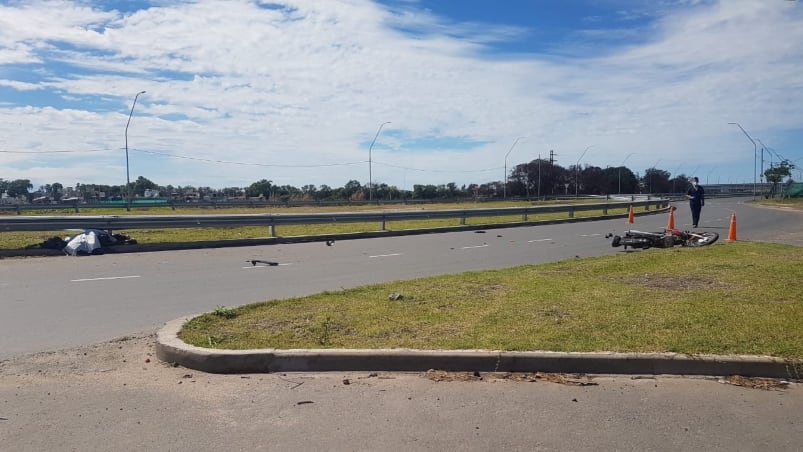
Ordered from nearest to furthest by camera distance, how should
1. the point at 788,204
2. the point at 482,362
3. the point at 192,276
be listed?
the point at 482,362
the point at 192,276
the point at 788,204

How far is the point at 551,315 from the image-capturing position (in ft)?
23.6

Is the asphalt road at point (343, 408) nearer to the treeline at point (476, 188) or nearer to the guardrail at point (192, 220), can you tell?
the guardrail at point (192, 220)

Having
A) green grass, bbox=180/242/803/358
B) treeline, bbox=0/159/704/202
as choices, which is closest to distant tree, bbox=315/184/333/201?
treeline, bbox=0/159/704/202

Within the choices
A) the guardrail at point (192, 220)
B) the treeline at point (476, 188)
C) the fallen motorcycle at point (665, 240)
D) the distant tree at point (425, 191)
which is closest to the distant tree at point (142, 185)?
the treeline at point (476, 188)

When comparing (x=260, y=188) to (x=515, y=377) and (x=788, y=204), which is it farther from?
(x=515, y=377)

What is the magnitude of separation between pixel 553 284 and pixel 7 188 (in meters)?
94.5

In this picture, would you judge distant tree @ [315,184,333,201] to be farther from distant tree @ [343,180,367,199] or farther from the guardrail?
the guardrail

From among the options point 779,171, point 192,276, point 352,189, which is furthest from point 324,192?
point 192,276

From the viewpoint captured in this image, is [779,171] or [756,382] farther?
[779,171]

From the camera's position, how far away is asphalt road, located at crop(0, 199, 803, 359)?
26.3ft

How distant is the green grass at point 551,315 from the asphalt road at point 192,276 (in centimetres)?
160

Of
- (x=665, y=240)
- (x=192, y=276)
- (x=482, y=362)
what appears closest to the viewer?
(x=482, y=362)

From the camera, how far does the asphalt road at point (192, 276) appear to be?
8031 mm

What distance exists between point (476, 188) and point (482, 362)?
96.1 metres
